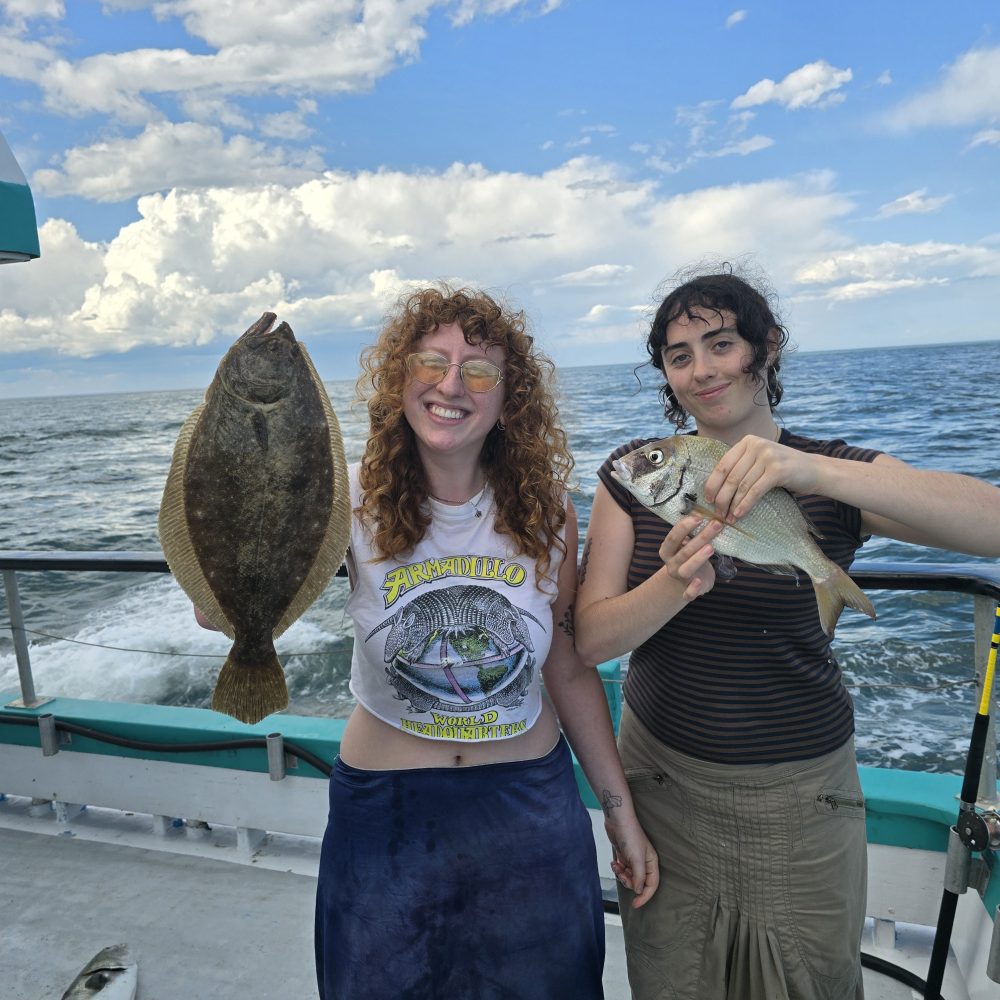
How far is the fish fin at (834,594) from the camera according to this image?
5.66 feet

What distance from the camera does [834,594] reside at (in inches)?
68.5

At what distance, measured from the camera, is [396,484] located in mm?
1931

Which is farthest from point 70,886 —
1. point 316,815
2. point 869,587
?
point 869,587

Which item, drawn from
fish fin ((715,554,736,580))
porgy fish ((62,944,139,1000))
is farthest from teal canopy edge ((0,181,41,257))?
porgy fish ((62,944,139,1000))

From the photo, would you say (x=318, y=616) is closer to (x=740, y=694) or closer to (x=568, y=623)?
(x=568, y=623)

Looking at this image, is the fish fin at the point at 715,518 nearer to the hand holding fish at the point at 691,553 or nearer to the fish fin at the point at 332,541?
the hand holding fish at the point at 691,553

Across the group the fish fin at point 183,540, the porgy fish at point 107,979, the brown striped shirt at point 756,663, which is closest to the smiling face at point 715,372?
the brown striped shirt at point 756,663

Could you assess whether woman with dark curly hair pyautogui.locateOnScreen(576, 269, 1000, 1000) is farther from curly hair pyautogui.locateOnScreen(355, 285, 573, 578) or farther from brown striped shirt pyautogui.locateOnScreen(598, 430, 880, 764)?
curly hair pyautogui.locateOnScreen(355, 285, 573, 578)

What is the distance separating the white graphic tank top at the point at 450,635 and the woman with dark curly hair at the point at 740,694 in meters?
0.18

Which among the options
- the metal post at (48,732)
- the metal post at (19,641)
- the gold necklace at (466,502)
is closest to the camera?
the gold necklace at (466,502)

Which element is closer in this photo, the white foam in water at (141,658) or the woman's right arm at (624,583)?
the woman's right arm at (624,583)

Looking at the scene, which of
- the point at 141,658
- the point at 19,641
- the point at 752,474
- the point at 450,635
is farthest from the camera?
the point at 141,658

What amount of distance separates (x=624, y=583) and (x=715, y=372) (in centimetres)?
56

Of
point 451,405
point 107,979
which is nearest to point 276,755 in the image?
point 107,979
